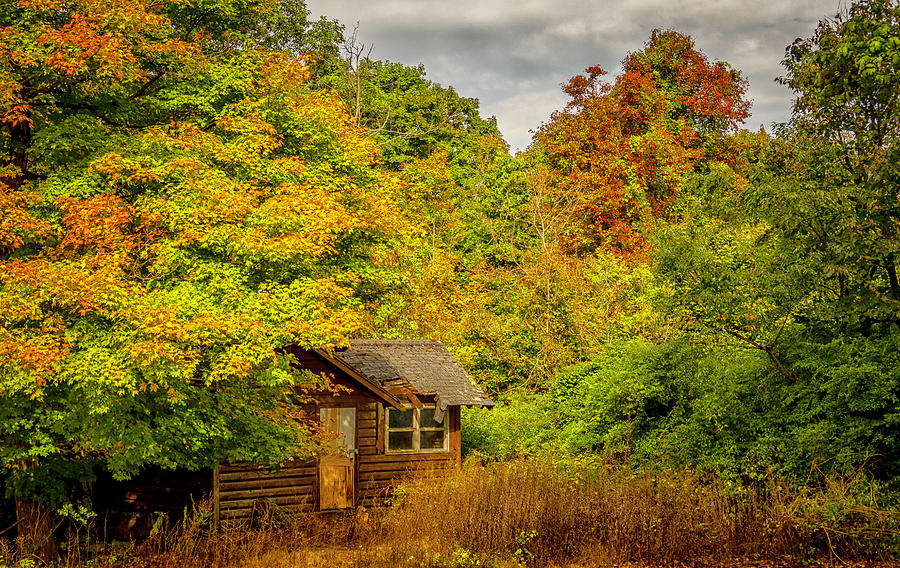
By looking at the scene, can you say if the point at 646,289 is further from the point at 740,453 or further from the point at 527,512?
the point at 527,512

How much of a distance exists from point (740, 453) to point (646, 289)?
10.1 metres

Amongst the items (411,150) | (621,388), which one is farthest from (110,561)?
(411,150)

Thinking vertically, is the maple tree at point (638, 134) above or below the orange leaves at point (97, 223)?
above

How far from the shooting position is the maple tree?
118 feet

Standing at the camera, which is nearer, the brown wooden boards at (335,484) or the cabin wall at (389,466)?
the brown wooden boards at (335,484)

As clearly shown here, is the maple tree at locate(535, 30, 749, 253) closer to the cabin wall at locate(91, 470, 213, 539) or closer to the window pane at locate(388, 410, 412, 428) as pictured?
the window pane at locate(388, 410, 412, 428)

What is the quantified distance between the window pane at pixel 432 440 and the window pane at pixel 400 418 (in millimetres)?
531

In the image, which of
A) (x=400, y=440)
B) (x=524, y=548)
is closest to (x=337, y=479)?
(x=400, y=440)

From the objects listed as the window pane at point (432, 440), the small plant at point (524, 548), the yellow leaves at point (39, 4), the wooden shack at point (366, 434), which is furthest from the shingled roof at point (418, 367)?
the yellow leaves at point (39, 4)

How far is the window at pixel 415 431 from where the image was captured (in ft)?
73.0

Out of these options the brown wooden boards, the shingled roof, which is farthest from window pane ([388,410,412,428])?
the brown wooden boards

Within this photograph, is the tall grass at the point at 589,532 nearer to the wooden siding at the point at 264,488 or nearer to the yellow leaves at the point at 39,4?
the wooden siding at the point at 264,488

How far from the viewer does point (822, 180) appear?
15.8 m

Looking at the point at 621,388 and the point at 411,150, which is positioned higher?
the point at 411,150
